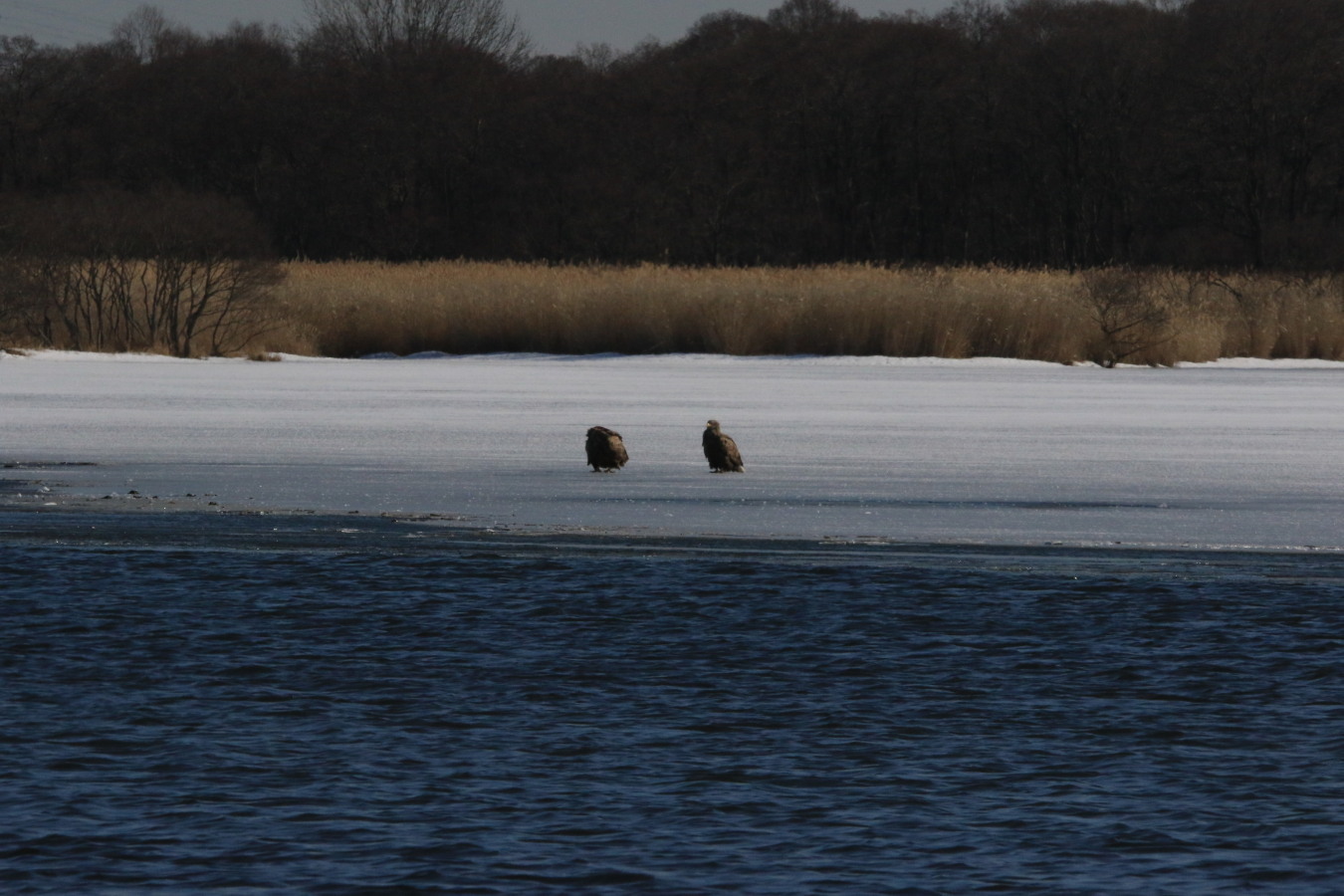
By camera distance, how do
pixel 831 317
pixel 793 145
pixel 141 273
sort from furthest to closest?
pixel 793 145, pixel 831 317, pixel 141 273

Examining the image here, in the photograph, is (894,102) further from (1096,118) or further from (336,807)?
(336,807)

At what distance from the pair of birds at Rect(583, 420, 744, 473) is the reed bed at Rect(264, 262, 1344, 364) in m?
18.3

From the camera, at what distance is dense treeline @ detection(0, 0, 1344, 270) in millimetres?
59531

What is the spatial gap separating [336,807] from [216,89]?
65139 millimetres

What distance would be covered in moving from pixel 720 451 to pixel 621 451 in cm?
63

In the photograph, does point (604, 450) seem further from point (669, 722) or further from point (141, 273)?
point (141, 273)

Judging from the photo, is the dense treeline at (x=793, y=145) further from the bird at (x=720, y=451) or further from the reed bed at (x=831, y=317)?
the bird at (x=720, y=451)

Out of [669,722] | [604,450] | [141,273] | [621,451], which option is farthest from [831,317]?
[669,722]

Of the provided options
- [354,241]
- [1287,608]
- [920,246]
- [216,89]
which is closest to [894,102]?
[920,246]

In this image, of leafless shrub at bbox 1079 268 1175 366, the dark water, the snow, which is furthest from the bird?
leafless shrub at bbox 1079 268 1175 366

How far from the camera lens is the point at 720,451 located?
12.8 metres

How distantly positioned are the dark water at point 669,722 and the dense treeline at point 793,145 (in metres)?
51.1

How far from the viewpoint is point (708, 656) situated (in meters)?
7.31

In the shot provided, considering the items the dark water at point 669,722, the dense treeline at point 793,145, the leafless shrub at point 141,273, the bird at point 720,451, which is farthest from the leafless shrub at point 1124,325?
the dense treeline at point 793,145
